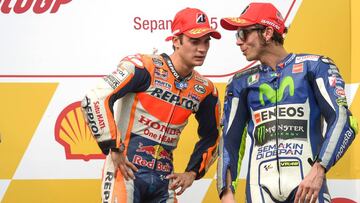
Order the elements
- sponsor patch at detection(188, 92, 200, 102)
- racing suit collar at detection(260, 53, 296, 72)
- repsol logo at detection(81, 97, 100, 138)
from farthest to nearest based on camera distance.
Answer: sponsor patch at detection(188, 92, 200, 102) → repsol logo at detection(81, 97, 100, 138) → racing suit collar at detection(260, 53, 296, 72)

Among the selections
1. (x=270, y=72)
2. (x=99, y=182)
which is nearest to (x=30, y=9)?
(x=99, y=182)

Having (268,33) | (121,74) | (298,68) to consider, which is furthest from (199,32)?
(298,68)

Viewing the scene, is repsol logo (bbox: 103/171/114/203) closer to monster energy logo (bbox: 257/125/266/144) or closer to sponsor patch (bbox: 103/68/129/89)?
sponsor patch (bbox: 103/68/129/89)

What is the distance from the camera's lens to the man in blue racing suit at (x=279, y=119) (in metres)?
3.06

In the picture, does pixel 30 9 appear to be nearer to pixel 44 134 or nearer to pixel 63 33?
pixel 63 33

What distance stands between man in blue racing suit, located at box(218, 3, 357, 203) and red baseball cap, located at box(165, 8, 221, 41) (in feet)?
1.67

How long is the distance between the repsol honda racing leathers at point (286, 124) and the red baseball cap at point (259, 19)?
0.16 meters

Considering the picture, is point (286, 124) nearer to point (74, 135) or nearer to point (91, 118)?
point (91, 118)

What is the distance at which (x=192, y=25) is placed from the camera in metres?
3.98

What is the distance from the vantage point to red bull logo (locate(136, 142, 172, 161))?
387 cm

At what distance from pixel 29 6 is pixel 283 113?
200 cm

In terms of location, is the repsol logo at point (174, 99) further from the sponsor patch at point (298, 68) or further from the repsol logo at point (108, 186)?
the sponsor patch at point (298, 68)

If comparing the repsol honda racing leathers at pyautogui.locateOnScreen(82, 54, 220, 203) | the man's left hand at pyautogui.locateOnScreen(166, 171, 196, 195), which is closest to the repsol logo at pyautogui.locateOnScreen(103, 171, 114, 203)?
the repsol honda racing leathers at pyautogui.locateOnScreen(82, 54, 220, 203)

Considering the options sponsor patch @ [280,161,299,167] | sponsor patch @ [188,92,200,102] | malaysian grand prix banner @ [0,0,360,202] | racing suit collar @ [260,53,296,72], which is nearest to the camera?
sponsor patch @ [280,161,299,167]
